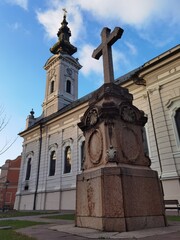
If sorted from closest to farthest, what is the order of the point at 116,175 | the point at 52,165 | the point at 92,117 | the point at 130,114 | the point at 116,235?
the point at 116,235
the point at 116,175
the point at 130,114
the point at 92,117
the point at 52,165

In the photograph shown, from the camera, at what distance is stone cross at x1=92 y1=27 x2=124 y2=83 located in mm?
7012

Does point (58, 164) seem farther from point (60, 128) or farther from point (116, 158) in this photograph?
point (116, 158)

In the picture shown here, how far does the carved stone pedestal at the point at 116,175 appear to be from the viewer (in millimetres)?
4562

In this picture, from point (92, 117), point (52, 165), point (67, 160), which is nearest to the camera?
point (92, 117)

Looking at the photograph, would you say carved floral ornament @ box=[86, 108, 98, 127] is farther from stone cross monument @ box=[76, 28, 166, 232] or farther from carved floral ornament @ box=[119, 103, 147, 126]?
carved floral ornament @ box=[119, 103, 147, 126]

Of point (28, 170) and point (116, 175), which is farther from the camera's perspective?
point (28, 170)

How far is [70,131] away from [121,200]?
56.0 ft

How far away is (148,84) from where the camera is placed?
15.3 meters

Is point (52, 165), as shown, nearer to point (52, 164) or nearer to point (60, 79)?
point (52, 164)

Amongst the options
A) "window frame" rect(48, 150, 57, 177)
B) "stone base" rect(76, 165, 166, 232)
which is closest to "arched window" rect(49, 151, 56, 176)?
"window frame" rect(48, 150, 57, 177)

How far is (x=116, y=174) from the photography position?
15.6 feet

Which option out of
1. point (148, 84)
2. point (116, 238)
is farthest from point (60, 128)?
point (116, 238)

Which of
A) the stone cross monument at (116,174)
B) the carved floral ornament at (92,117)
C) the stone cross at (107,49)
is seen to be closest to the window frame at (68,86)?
the stone cross at (107,49)

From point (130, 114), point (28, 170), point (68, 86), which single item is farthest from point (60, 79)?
point (130, 114)
